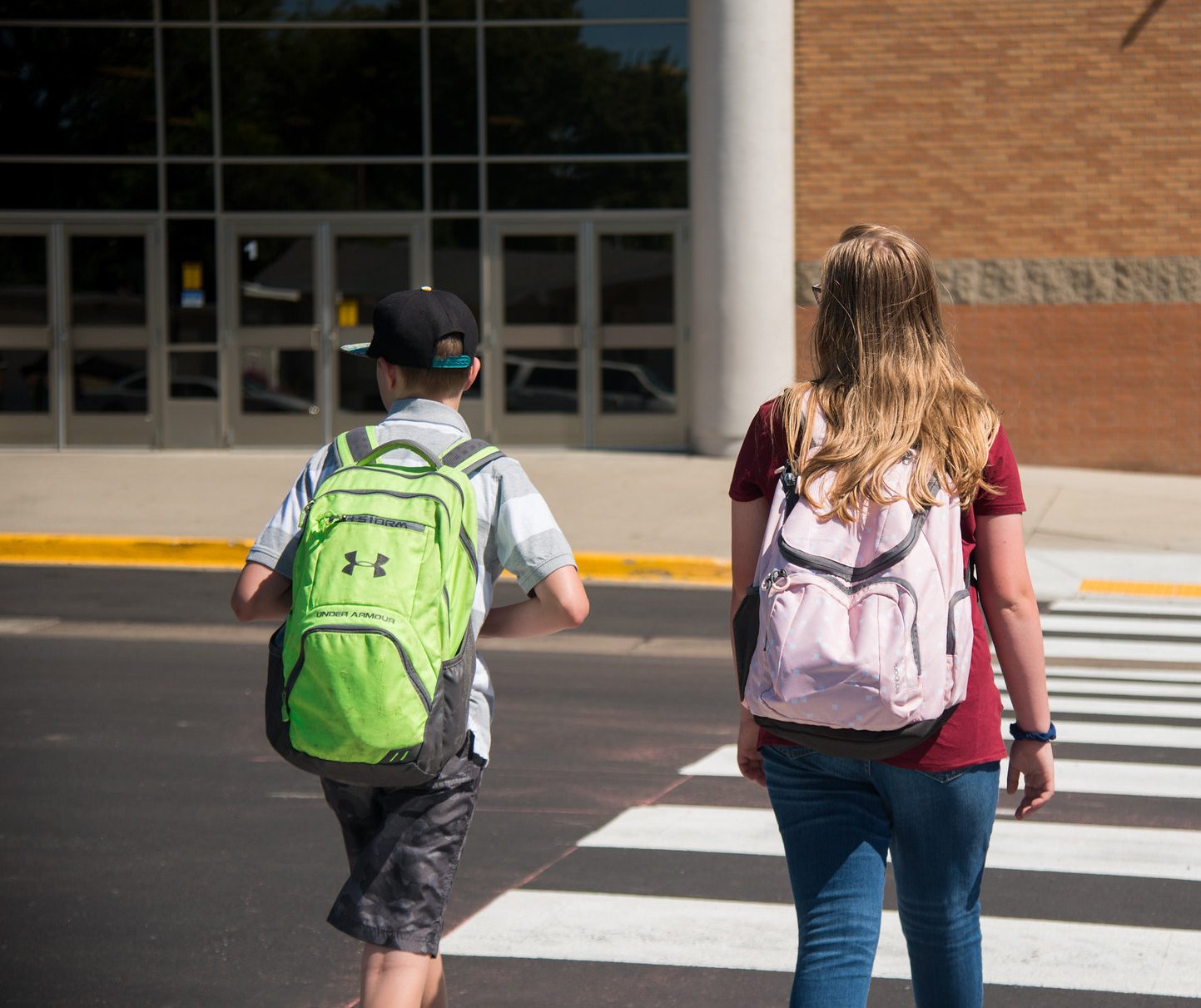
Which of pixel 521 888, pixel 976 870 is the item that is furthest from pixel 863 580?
pixel 521 888

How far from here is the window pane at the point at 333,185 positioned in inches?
779

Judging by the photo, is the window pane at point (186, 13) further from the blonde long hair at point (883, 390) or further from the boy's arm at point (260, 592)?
the blonde long hair at point (883, 390)

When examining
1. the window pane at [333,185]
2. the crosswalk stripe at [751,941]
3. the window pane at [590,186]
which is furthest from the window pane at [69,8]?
the crosswalk stripe at [751,941]

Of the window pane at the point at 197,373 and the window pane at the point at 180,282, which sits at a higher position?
the window pane at the point at 180,282

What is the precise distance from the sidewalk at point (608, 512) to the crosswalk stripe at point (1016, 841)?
605 cm

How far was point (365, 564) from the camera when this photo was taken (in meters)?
2.86

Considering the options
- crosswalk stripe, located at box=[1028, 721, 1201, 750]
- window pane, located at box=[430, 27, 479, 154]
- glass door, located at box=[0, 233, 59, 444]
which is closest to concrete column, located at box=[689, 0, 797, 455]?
window pane, located at box=[430, 27, 479, 154]

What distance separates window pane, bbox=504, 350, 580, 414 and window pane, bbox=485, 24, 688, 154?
2.40 metres

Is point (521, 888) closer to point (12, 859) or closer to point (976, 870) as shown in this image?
point (12, 859)

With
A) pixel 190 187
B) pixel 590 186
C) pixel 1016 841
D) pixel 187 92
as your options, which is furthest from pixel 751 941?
pixel 187 92

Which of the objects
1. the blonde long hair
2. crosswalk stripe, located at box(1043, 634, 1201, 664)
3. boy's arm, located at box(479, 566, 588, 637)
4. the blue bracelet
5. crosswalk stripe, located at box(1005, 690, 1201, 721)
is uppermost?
the blonde long hair

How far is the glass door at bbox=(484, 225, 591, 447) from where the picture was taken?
19719mm

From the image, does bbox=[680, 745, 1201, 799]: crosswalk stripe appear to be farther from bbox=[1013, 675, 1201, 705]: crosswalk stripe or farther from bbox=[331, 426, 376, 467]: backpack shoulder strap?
bbox=[331, 426, 376, 467]: backpack shoulder strap

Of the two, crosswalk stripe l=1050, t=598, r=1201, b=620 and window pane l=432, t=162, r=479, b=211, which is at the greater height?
window pane l=432, t=162, r=479, b=211
